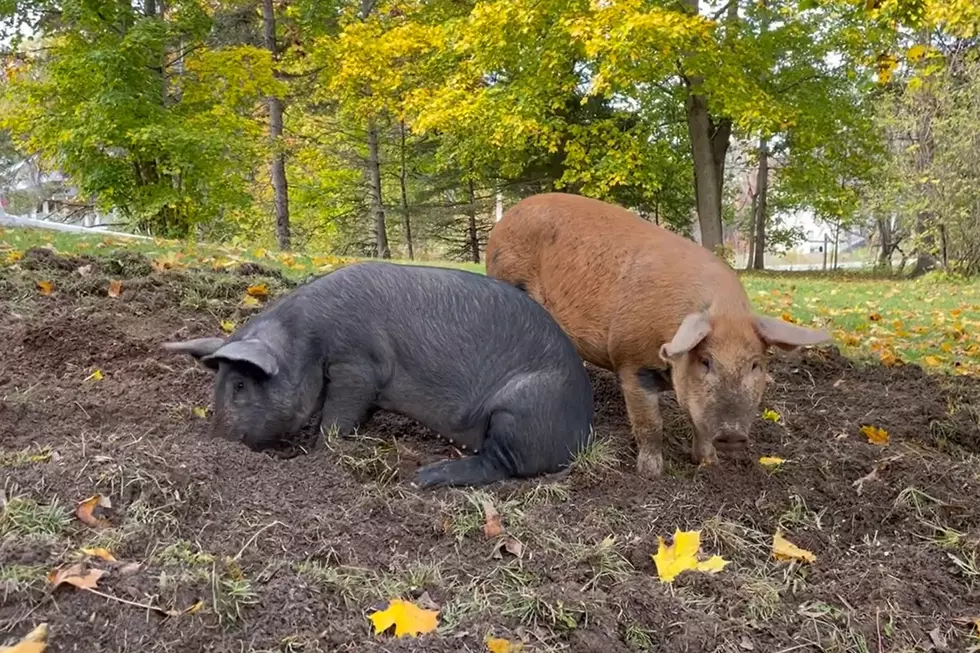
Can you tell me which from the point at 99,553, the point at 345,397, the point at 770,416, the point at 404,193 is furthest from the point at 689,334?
the point at 404,193

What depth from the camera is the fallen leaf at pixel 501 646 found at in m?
2.30

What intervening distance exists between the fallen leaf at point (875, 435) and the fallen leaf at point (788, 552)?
154 cm

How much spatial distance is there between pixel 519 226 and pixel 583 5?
1183 cm

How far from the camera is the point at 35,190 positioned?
1566 inches

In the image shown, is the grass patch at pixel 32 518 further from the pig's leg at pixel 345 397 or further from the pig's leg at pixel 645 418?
the pig's leg at pixel 645 418

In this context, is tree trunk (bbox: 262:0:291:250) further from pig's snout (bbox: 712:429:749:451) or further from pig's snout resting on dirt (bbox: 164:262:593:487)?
pig's snout (bbox: 712:429:749:451)

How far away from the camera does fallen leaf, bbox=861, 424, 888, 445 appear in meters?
4.45

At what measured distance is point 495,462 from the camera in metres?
3.74

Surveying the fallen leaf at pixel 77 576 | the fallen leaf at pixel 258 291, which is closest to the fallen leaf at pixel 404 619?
the fallen leaf at pixel 77 576

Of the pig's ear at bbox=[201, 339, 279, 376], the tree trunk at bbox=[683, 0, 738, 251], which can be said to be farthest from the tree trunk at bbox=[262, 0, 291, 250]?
A: the pig's ear at bbox=[201, 339, 279, 376]

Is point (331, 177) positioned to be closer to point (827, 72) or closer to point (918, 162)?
point (827, 72)

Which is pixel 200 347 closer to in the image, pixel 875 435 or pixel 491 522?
pixel 491 522

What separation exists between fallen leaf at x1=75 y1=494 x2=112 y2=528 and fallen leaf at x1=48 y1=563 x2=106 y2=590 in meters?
0.36

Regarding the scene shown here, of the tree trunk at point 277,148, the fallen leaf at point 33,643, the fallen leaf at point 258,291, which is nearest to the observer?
the fallen leaf at point 33,643
